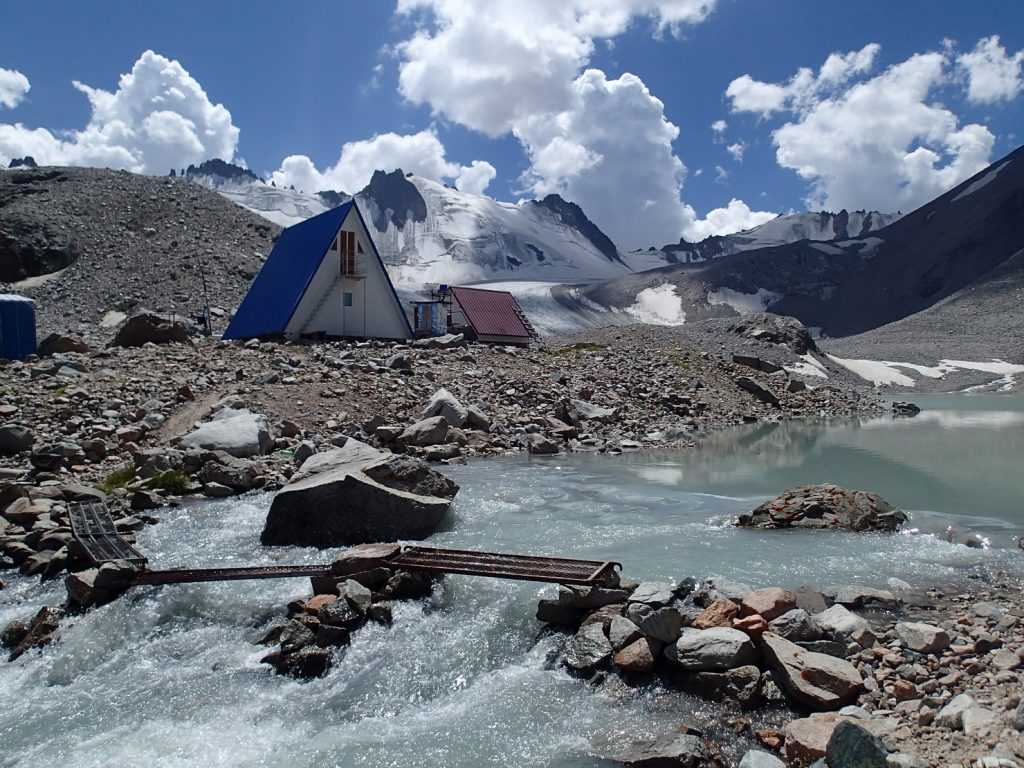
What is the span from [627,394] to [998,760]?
70.2ft

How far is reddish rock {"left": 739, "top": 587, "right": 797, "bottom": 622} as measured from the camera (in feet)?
19.3

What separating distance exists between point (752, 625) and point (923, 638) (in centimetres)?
125

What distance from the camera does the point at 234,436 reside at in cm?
1342

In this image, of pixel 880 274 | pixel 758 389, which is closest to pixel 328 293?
pixel 758 389

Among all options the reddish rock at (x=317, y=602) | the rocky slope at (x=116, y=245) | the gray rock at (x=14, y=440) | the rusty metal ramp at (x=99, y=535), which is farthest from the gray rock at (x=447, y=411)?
the rocky slope at (x=116, y=245)

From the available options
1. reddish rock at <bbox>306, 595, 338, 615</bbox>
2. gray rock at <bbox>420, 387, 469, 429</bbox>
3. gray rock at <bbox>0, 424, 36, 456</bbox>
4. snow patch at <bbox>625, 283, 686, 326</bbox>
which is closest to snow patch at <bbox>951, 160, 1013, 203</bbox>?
snow patch at <bbox>625, 283, 686, 326</bbox>

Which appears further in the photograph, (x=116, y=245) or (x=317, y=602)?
(x=116, y=245)

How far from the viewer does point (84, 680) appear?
19.5ft

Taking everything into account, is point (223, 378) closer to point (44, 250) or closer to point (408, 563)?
point (408, 563)

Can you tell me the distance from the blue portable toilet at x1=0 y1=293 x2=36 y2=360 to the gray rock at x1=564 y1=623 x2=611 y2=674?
931 inches

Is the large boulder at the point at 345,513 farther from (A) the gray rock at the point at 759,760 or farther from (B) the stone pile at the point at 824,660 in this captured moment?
(A) the gray rock at the point at 759,760

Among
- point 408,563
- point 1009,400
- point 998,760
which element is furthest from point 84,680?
point 1009,400

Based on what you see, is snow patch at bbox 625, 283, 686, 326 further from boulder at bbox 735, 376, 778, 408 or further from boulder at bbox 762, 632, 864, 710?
boulder at bbox 762, 632, 864, 710

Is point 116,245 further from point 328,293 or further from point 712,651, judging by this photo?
point 712,651
